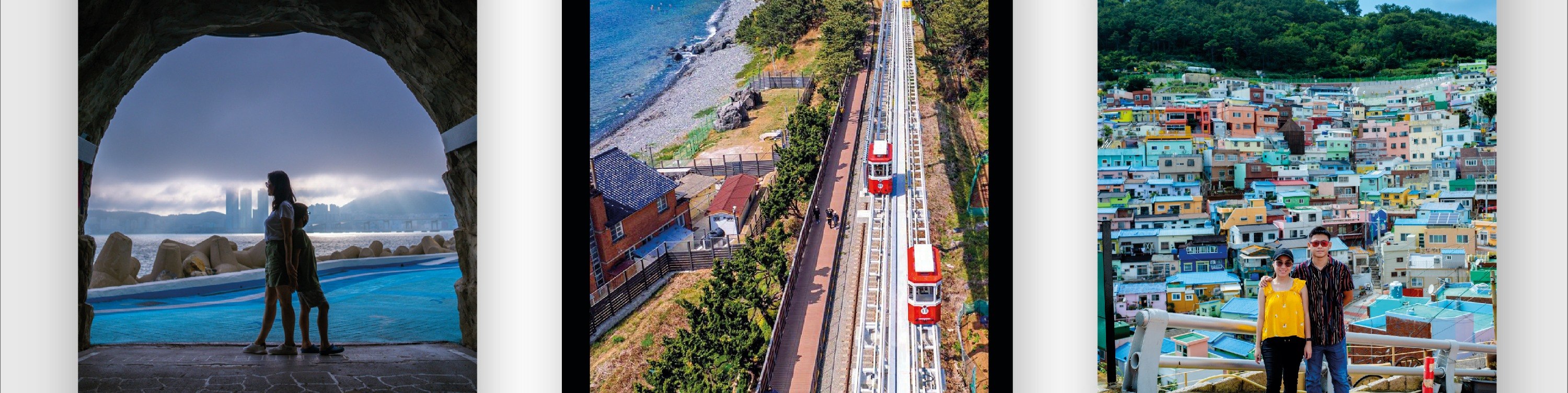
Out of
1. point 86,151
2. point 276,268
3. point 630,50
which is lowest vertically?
point 276,268

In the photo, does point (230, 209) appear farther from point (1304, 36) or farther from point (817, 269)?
point (1304, 36)

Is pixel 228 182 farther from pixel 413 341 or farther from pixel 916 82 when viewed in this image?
pixel 916 82

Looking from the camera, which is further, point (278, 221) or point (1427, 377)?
point (1427, 377)

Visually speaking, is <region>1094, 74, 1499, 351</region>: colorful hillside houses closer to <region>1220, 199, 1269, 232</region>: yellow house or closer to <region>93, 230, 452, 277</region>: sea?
<region>1220, 199, 1269, 232</region>: yellow house

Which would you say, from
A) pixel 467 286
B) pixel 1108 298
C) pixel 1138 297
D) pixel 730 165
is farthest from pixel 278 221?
pixel 1138 297

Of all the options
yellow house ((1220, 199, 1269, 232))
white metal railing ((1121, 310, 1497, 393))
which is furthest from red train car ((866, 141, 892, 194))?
yellow house ((1220, 199, 1269, 232))

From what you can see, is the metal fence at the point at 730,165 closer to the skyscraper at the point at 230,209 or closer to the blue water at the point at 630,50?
the blue water at the point at 630,50

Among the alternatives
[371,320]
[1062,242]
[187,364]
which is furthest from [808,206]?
[187,364]
